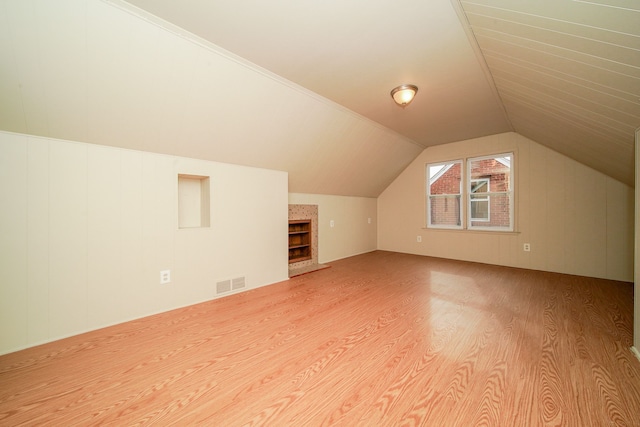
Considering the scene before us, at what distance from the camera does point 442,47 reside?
79.6 inches

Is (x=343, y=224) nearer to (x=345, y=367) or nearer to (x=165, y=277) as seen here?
(x=165, y=277)

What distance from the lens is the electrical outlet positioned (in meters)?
2.49

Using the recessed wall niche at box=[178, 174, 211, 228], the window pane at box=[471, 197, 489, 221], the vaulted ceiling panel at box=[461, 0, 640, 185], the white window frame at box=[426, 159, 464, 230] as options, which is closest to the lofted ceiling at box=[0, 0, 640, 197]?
the vaulted ceiling panel at box=[461, 0, 640, 185]

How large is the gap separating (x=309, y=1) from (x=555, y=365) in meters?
2.94

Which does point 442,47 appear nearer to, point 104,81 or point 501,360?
point 501,360

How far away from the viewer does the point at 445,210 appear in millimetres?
5121

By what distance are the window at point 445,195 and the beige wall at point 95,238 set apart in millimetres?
4240

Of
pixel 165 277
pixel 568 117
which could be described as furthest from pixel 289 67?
pixel 568 117

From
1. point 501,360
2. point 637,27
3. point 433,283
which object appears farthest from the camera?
point 433,283

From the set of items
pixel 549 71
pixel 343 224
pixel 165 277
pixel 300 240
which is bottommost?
pixel 165 277

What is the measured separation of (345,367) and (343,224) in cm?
370

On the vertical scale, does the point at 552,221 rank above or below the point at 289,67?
below

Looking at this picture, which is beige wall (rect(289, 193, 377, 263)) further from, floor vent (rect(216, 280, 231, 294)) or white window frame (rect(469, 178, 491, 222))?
white window frame (rect(469, 178, 491, 222))

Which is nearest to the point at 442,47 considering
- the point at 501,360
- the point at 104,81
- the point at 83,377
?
the point at 501,360
